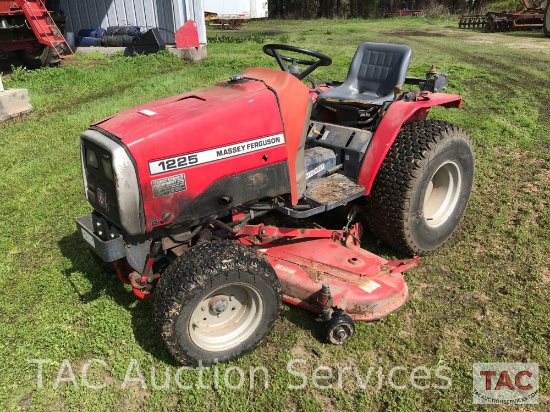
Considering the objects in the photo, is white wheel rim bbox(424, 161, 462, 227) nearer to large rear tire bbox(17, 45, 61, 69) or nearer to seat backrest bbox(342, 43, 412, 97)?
seat backrest bbox(342, 43, 412, 97)

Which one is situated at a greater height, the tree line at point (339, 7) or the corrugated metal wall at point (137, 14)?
the corrugated metal wall at point (137, 14)

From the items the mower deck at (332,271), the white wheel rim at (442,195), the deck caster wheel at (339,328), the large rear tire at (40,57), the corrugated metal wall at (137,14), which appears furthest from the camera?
the corrugated metal wall at (137,14)

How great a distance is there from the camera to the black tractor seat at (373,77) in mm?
3547

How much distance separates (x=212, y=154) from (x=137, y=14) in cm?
1052

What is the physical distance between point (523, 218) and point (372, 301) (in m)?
1.88

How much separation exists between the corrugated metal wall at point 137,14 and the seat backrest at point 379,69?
7621mm

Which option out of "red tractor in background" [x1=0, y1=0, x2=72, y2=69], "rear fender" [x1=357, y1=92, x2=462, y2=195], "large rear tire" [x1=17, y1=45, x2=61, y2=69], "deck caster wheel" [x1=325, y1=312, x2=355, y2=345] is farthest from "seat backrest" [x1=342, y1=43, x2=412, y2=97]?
"large rear tire" [x1=17, y1=45, x2=61, y2=69]

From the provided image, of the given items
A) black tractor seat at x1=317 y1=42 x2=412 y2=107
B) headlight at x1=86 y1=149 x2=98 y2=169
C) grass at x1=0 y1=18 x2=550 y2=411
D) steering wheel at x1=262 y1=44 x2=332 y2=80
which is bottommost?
grass at x1=0 y1=18 x2=550 y2=411

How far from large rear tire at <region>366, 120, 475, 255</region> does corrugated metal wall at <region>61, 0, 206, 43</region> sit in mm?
8532

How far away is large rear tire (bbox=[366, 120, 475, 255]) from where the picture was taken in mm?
3037

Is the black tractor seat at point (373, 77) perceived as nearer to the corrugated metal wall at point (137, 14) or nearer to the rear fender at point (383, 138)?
the rear fender at point (383, 138)

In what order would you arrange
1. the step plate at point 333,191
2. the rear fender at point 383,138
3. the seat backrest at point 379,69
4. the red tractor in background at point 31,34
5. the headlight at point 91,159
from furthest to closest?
the red tractor in background at point 31,34 < the seat backrest at point 379,69 < the rear fender at point 383,138 < the step plate at point 333,191 < the headlight at point 91,159

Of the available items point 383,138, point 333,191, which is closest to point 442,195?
point 383,138

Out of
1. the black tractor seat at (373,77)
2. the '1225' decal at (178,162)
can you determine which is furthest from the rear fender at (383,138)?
the '1225' decal at (178,162)
